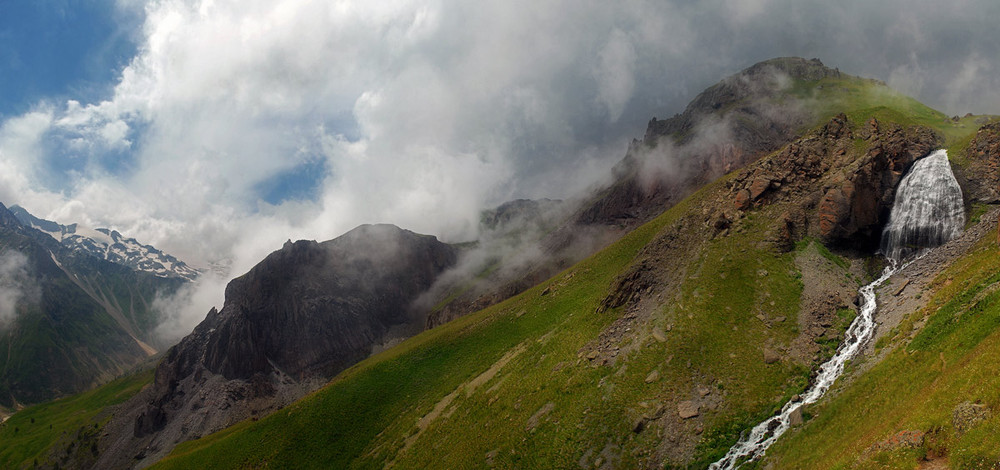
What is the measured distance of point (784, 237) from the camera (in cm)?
6075

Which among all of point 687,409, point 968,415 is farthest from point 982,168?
point 968,415

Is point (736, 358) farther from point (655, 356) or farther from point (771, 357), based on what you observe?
point (655, 356)

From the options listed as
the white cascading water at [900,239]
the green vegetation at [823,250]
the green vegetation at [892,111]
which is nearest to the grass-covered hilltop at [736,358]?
the green vegetation at [823,250]

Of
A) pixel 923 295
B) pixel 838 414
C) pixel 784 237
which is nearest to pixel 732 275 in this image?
pixel 784 237

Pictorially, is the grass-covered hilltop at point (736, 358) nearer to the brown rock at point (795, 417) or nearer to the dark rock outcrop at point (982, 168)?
the dark rock outcrop at point (982, 168)

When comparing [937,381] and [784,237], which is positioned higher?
[784,237]

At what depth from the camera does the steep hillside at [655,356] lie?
41219 mm

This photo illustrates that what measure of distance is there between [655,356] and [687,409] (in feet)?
28.9

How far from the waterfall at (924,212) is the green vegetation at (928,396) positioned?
1505 centimetres

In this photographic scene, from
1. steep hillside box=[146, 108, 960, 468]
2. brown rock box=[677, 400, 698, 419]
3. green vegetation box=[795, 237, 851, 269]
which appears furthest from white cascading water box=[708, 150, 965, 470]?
brown rock box=[677, 400, 698, 419]

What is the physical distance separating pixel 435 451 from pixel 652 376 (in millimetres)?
29693

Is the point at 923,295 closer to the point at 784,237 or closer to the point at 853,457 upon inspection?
the point at 784,237

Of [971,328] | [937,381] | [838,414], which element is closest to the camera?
[937,381]

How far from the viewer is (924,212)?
58.6 meters
